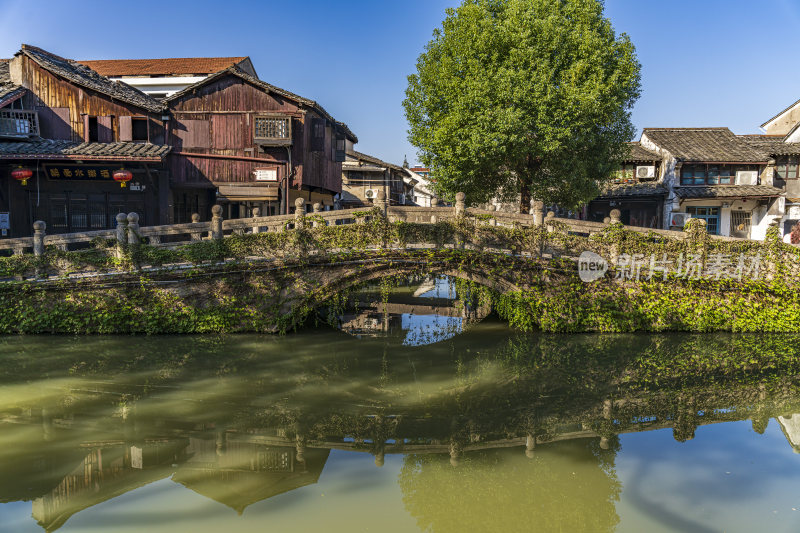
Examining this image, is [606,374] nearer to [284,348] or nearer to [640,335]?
[640,335]

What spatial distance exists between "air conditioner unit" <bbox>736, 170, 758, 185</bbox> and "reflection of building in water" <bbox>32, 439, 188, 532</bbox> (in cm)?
2710

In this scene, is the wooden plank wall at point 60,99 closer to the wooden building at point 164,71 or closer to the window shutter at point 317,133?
the window shutter at point 317,133

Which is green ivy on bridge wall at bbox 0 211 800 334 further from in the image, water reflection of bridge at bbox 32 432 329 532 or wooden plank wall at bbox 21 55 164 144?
wooden plank wall at bbox 21 55 164 144

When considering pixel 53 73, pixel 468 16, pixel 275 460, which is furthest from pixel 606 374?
pixel 53 73

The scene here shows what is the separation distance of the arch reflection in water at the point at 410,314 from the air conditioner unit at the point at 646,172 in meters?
13.6

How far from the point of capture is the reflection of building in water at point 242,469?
210 inches

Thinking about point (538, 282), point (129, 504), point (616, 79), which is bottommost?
point (129, 504)

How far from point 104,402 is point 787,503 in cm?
848

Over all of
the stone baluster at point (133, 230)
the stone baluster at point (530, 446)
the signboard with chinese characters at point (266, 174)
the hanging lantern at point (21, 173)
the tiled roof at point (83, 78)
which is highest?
the tiled roof at point (83, 78)

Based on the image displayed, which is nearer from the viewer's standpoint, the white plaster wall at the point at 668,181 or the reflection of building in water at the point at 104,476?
the reflection of building in water at the point at 104,476

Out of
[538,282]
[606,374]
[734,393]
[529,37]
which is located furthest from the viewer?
[529,37]

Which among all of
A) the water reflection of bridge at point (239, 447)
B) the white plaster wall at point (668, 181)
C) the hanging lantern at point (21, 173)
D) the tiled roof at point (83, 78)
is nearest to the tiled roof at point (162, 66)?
the tiled roof at point (83, 78)

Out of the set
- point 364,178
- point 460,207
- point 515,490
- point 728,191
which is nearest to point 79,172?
point 460,207

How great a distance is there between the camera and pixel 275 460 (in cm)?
605
